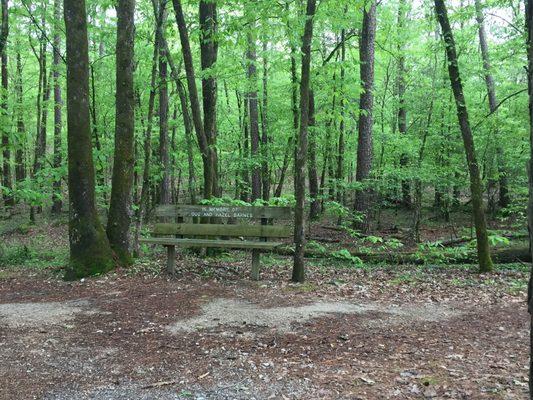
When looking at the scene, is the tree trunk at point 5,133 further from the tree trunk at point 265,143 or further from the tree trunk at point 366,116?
the tree trunk at point 366,116

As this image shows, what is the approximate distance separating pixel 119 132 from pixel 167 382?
570 centimetres

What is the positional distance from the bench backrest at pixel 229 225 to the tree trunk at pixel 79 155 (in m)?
1.19

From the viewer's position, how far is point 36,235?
53.5 ft

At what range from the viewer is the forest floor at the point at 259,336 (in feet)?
12.1

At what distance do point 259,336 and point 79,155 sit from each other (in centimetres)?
472

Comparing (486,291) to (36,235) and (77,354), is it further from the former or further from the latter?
(36,235)

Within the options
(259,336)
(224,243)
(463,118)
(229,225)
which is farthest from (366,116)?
(259,336)

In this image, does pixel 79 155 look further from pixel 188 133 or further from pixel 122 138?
pixel 188 133

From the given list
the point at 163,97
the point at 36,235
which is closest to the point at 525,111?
the point at 163,97

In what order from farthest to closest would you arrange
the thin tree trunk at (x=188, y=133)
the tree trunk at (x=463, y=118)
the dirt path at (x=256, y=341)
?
the thin tree trunk at (x=188, y=133)
the tree trunk at (x=463, y=118)
the dirt path at (x=256, y=341)

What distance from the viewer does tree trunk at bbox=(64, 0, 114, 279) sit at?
300 inches

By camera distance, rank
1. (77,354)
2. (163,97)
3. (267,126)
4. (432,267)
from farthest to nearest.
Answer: (267,126)
(163,97)
(432,267)
(77,354)

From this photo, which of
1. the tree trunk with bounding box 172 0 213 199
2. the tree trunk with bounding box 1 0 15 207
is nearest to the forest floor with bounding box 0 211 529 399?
the tree trunk with bounding box 172 0 213 199

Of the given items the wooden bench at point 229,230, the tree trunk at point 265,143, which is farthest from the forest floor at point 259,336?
the tree trunk at point 265,143
